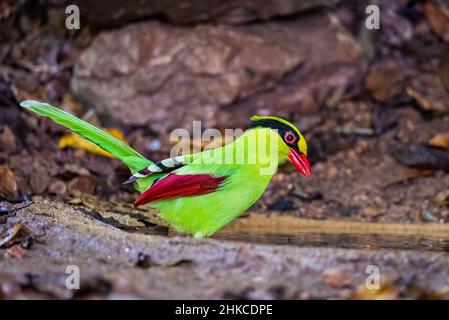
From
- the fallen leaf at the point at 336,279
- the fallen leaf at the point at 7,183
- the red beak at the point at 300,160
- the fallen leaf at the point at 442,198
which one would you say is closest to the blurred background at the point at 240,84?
the fallen leaf at the point at 442,198

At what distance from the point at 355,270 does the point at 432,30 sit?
5.61 metres

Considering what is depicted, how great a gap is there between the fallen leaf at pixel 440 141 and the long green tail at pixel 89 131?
123 inches

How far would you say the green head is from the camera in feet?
15.4

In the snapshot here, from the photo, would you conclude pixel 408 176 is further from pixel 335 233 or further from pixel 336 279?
pixel 336 279

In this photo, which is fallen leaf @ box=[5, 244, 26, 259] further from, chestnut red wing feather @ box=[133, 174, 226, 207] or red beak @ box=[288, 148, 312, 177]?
red beak @ box=[288, 148, 312, 177]

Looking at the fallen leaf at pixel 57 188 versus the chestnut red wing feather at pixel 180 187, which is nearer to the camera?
the chestnut red wing feather at pixel 180 187

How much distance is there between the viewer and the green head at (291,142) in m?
4.69

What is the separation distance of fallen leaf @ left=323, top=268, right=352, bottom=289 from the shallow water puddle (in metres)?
1.25

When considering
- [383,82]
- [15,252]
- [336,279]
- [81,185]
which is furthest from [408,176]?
[15,252]

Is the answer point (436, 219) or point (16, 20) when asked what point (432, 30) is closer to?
point (436, 219)

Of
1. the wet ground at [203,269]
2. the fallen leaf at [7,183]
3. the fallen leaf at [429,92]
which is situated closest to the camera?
the wet ground at [203,269]

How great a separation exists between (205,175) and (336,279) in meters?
1.52

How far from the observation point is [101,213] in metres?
4.88

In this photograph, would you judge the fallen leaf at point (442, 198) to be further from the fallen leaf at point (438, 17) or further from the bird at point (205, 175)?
the fallen leaf at point (438, 17)
